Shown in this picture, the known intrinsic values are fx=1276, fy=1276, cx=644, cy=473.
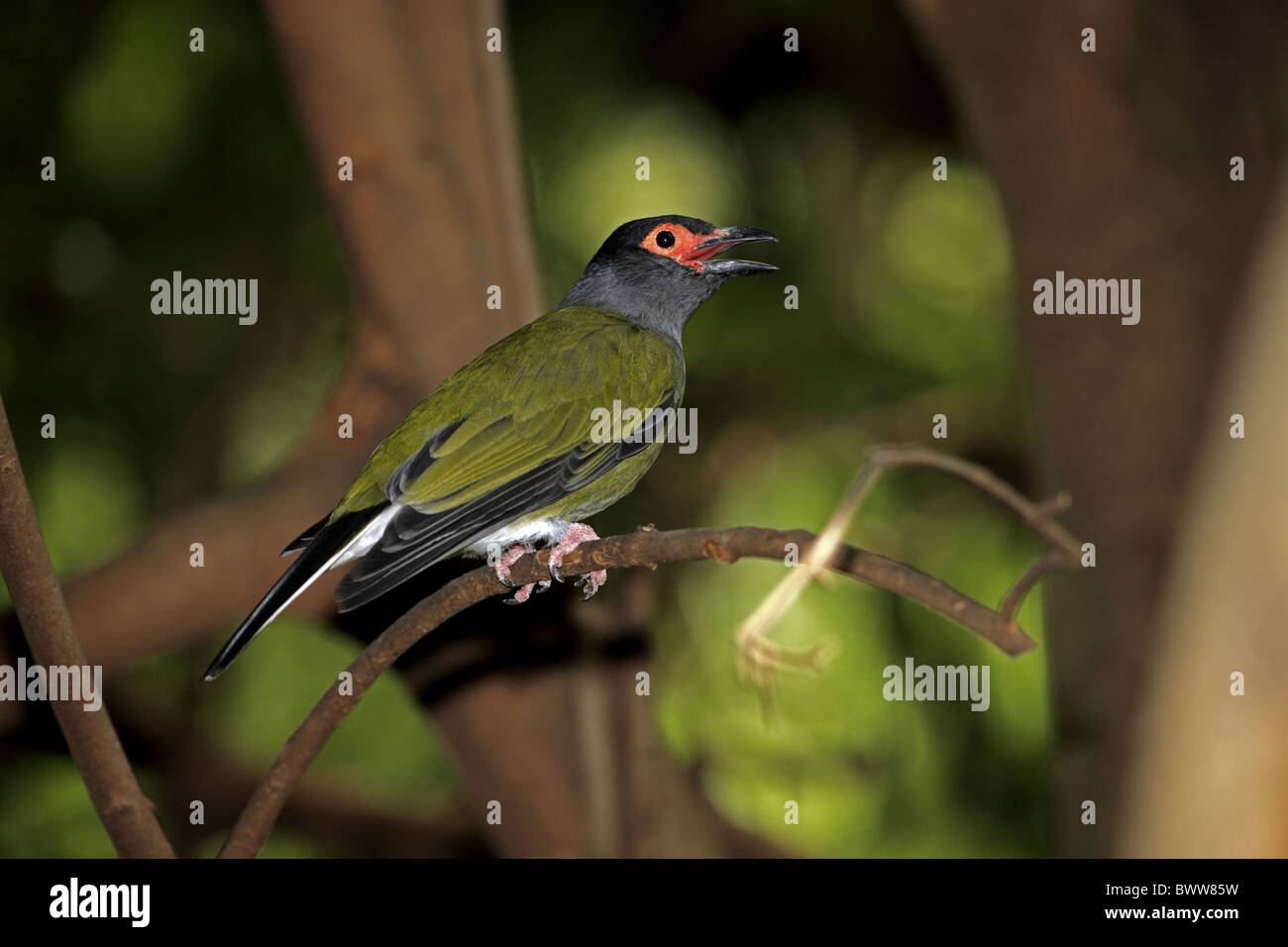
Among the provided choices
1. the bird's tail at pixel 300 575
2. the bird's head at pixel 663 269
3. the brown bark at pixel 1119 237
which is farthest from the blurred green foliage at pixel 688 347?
the bird's tail at pixel 300 575

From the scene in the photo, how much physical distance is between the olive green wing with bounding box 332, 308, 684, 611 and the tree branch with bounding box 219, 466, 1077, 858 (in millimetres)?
119

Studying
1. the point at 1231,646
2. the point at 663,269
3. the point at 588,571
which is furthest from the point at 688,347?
the point at 1231,646

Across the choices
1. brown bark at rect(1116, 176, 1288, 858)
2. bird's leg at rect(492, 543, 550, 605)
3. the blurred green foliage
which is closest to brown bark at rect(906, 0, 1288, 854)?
the blurred green foliage

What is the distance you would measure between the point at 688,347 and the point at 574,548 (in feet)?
12.4

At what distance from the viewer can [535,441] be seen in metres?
3.19

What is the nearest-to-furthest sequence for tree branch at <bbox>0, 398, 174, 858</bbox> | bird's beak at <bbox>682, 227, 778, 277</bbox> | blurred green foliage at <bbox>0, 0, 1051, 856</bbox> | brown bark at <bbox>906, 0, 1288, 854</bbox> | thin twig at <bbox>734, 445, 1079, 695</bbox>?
thin twig at <bbox>734, 445, 1079, 695</bbox> → tree branch at <bbox>0, 398, 174, 858</bbox> → bird's beak at <bbox>682, 227, 778, 277</bbox> → brown bark at <bbox>906, 0, 1288, 854</bbox> → blurred green foliage at <bbox>0, 0, 1051, 856</bbox>

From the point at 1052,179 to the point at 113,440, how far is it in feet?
14.7

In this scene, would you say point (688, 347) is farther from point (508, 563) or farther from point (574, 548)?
point (574, 548)

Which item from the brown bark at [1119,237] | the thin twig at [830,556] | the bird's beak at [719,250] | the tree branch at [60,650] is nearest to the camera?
the thin twig at [830,556]

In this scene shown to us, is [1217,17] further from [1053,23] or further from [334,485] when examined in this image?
[334,485]

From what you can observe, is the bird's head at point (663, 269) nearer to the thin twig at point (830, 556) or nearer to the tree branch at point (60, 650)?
the tree branch at point (60, 650)

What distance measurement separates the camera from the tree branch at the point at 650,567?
5.76 ft

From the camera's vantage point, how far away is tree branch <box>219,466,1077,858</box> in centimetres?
175

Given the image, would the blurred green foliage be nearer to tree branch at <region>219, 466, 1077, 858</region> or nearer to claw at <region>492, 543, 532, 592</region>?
claw at <region>492, 543, 532, 592</region>
